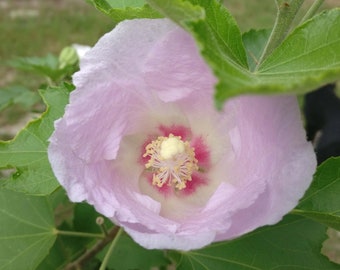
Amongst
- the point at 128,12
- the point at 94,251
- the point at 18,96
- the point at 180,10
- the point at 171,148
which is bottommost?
the point at 18,96

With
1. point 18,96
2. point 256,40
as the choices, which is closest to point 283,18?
point 256,40

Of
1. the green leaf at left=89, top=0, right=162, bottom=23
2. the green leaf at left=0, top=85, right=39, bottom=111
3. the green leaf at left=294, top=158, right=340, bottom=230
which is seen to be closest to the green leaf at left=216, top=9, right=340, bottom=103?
the green leaf at left=89, top=0, right=162, bottom=23

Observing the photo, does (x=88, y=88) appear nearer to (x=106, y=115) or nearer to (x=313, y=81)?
(x=106, y=115)

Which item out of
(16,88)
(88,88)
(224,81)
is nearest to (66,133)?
(88,88)

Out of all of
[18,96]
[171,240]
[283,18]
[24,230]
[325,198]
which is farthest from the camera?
[18,96]

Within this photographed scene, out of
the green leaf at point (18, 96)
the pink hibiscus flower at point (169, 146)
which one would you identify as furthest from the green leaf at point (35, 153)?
the green leaf at point (18, 96)

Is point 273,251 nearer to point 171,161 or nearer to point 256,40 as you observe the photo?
point 171,161

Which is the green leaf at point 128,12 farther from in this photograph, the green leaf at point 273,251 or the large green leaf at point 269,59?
the green leaf at point 273,251
